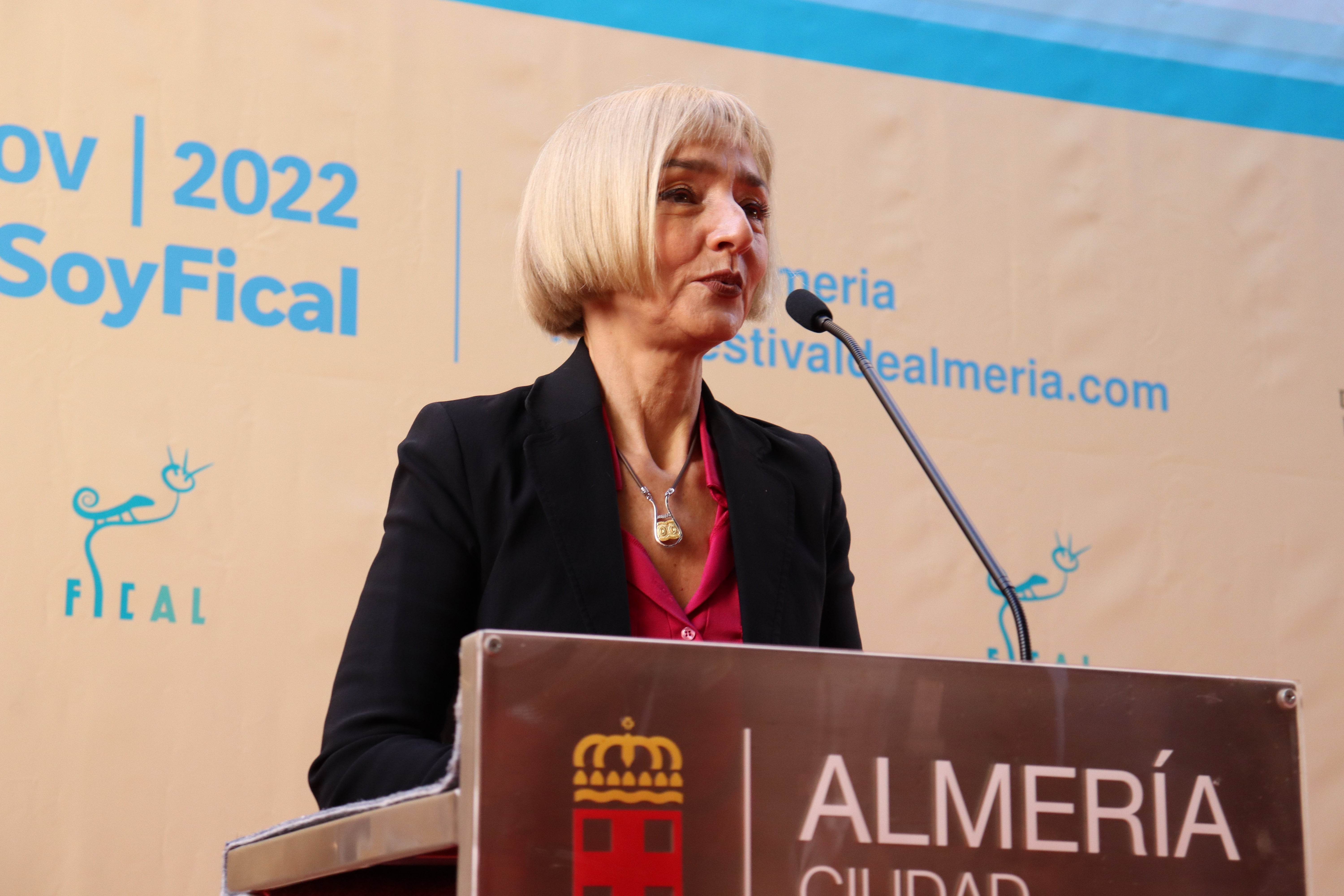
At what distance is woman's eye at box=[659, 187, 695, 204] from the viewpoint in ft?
4.32

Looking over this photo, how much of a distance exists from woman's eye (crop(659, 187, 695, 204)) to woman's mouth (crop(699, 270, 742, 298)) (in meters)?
0.08

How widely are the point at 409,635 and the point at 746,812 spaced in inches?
18.6

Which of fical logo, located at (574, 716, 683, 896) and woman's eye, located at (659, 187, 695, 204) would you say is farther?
woman's eye, located at (659, 187, 695, 204)

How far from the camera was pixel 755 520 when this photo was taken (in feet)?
4.23

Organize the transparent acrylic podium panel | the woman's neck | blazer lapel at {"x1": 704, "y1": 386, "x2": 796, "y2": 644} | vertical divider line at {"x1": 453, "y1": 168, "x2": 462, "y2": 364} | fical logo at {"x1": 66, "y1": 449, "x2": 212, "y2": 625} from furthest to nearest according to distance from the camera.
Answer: vertical divider line at {"x1": 453, "y1": 168, "x2": 462, "y2": 364}, fical logo at {"x1": 66, "y1": 449, "x2": 212, "y2": 625}, the woman's neck, blazer lapel at {"x1": 704, "y1": 386, "x2": 796, "y2": 644}, the transparent acrylic podium panel

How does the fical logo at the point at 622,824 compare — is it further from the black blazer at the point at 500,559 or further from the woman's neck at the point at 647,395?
the woman's neck at the point at 647,395

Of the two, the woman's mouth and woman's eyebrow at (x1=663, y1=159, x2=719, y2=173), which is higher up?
woman's eyebrow at (x1=663, y1=159, x2=719, y2=173)

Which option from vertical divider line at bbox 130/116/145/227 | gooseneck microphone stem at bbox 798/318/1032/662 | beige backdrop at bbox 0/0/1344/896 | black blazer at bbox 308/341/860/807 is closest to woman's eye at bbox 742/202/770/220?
gooseneck microphone stem at bbox 798/318/1032/662

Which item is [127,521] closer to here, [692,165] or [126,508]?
[126,508]

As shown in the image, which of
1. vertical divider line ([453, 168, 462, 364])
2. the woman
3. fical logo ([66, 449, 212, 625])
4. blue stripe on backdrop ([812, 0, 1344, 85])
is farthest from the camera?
blue stripe on backdrop ([812, 0, 1344, 85])

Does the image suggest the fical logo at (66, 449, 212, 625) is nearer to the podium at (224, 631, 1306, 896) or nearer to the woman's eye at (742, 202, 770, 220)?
the woman's eye at (742, 202, 770, 220)

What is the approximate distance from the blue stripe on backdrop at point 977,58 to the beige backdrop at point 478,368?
36 millimetres

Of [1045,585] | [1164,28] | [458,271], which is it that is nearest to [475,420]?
[458,271]

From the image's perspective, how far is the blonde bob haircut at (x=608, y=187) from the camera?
1300 mm
